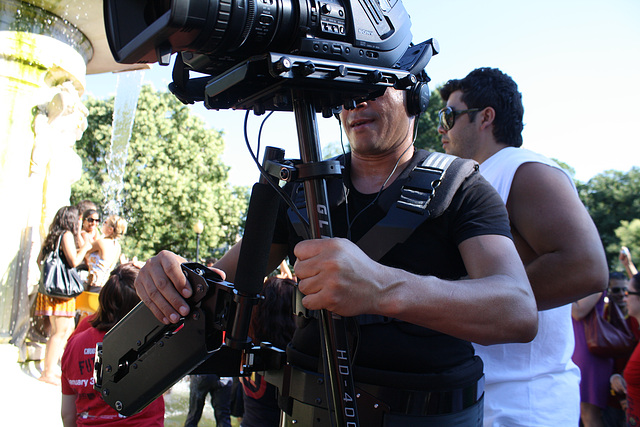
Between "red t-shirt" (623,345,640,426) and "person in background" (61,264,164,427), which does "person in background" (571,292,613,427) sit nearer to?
"red t-shirt" (623,345,640,426)

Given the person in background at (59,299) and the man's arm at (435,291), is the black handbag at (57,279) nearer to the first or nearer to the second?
the person in background at (59,299)

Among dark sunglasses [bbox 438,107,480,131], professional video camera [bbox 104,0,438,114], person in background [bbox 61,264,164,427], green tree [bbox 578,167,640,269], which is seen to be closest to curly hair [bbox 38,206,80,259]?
person in background [bbox 61,264,164,427]

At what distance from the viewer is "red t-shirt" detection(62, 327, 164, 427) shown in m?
2.84

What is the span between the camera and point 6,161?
5.68m

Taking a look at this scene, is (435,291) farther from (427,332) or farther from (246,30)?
(246,30)

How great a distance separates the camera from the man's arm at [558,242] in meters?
1.91

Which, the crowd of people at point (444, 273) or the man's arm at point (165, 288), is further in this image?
the man's arm at point (165, 288)

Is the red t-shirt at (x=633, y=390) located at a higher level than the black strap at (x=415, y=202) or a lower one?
lower

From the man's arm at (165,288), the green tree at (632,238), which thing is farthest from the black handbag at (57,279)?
the green tree at (632,238)

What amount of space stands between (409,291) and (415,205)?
17.2 inches

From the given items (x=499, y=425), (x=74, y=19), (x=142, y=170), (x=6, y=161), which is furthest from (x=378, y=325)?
(x=142, y=170)

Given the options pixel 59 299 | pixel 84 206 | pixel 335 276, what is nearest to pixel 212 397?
pixel 59 299


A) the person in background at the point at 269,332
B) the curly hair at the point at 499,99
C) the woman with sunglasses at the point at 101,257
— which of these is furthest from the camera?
the woman with sunglasses at the point at 101,257

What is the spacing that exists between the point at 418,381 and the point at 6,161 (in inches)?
228
